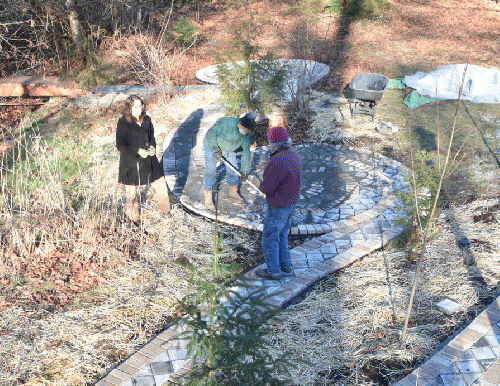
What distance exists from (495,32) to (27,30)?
1525 centimetres

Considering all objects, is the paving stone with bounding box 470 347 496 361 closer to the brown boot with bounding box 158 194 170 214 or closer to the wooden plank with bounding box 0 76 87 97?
the brown boot with bounding box 158 194 170 214

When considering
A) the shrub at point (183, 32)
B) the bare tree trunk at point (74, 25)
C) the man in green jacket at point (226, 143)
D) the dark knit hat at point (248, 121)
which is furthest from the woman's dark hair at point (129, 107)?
the shrub at point (183, 32)

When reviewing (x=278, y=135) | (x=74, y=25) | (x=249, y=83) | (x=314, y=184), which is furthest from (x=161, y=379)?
(x=74, y=25)

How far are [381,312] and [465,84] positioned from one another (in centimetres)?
833

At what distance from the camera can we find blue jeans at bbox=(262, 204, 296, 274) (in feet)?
17.3

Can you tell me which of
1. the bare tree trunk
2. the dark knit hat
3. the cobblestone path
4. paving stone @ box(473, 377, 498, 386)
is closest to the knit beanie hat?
the dark knit hat

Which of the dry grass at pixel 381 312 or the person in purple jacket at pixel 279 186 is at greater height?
the person in purple jacket at pixel 279 186

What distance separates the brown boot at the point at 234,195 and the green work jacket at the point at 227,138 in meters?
0.60

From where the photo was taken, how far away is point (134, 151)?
631 cm

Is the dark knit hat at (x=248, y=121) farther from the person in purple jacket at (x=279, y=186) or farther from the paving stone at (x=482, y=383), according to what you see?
the paving stone at (x=482, y=383)

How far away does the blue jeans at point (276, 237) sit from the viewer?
207 inches

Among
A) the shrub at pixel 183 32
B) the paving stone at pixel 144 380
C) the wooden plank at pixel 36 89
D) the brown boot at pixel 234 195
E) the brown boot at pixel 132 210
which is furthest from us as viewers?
the shrub at pixel 183 32

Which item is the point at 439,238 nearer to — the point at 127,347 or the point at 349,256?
the point at 349,256

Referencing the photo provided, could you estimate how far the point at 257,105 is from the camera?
31.3 feet
